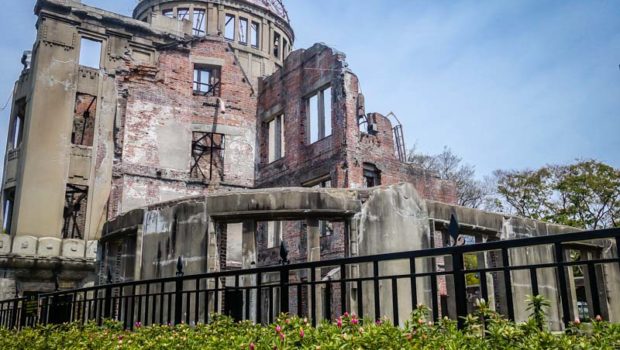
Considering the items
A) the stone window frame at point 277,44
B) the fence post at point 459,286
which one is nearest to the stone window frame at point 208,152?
the stone window frame at point 277,44

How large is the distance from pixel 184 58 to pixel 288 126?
6250 millimetres

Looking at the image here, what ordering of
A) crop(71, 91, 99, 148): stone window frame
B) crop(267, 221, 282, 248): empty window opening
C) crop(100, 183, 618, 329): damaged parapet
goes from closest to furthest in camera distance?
crop(100, 183, 618, 329): damaged parapet → crop(71, 91, 99, 148): stone window frame → crop(267, 221, 282, 248): empty window opening

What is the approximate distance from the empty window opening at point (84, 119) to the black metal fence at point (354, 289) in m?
10.0

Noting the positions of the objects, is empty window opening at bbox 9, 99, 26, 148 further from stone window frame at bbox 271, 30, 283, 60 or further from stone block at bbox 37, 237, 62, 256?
stone window frame at bbox 271, 30, 283, 60

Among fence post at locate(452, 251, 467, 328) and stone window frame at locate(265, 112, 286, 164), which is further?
stone window frame at locate(265, 112, 286, 164)


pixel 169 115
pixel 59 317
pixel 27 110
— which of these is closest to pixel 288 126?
pixel 169 115

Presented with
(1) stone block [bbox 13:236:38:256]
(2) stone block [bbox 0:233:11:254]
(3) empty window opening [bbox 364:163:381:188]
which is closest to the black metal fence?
(3) empty window opening [bbox 364:163:381:188]

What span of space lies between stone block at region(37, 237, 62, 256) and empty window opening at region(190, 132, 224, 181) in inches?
250

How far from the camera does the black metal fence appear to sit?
10.8 feet

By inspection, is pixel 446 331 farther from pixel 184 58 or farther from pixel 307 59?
pixel 184 58

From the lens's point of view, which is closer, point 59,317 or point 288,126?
point 59,317

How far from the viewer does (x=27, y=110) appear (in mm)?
21875

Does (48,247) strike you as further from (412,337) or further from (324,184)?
(412,337)

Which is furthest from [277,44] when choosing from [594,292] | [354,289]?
[594,292]
